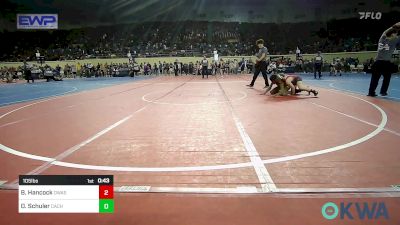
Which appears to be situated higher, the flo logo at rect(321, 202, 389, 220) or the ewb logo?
the ewb logo

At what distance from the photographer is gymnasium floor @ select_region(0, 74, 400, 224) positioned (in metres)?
2.58

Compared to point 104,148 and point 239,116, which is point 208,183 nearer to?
point 104,148

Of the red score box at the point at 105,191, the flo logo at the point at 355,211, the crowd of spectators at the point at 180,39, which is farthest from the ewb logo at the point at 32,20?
the flo logo at the point at 355,211

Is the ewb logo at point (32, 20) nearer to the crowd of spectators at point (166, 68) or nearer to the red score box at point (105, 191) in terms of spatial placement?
the crowd of spectators at point (166, 68)

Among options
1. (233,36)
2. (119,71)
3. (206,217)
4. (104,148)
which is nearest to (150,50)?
(119,71)

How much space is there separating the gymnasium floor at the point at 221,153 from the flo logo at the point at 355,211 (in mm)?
82

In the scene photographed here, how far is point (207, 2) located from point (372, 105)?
2722 centimetres

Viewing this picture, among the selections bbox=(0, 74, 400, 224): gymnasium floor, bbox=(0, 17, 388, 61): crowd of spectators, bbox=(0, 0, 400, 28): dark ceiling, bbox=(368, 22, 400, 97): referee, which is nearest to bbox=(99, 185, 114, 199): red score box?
bbox=(0, 74, 400, 224): gymnasium floor

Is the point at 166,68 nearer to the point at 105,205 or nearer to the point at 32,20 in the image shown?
the point at 32,20

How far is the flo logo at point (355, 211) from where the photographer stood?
2141mm
